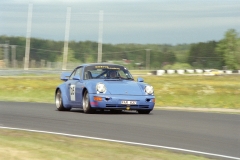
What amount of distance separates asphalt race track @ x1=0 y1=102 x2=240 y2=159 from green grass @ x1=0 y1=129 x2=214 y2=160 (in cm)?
81

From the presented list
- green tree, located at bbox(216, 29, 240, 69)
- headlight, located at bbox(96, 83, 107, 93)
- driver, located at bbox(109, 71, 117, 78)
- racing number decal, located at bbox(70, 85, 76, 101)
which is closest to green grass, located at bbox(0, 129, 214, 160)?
headlight, located at bbox(96, 83, 107, 93)

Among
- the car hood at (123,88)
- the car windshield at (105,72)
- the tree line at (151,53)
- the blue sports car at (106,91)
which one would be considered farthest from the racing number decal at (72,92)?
the tree line at (151,53)

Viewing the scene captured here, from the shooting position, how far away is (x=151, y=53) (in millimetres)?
135750

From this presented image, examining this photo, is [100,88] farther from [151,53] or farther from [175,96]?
[151,53]

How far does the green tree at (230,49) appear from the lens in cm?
13825

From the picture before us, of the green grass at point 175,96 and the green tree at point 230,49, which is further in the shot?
the green tree at point 230,49

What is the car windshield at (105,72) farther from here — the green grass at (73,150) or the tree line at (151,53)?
the tree line at (151,53)

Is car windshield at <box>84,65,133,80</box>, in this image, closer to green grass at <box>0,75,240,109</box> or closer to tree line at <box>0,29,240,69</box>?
green grass at <box>0,75,240,109</box>

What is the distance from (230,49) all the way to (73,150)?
14011cm

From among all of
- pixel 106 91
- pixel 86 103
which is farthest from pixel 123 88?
pixel 86 103

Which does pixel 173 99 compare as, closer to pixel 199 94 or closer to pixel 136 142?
pixel 199 94

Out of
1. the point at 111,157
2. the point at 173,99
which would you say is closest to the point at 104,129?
the point at 111,157

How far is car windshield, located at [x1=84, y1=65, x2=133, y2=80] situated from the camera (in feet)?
56.4

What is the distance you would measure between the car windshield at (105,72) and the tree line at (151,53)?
3288 inches
